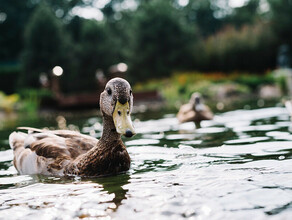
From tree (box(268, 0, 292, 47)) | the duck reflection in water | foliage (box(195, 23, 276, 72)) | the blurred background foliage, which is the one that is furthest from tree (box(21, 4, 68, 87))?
the duck reflection in water

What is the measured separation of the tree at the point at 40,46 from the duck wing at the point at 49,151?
70.4 ft

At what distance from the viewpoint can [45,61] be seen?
25.9 meters

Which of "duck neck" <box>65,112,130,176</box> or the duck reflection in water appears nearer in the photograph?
the duck reflection in water

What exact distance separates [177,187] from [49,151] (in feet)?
5.79

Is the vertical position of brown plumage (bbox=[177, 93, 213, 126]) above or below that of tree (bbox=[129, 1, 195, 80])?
below

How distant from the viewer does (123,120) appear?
3.59m

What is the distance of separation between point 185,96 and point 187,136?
14.2 meters

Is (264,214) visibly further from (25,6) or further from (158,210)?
(25,6)

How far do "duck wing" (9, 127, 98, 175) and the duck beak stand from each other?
1.08 metres

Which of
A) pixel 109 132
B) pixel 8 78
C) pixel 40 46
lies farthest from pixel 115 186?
pixel 8 78

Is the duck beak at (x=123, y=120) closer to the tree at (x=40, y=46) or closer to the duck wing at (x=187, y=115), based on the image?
the duck wing at (x=187, y=115)

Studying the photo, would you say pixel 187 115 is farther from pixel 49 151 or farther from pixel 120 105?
pixel 120 105

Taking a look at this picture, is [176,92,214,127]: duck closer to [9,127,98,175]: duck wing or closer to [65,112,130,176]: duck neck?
[9,127,98,175]: duck wing

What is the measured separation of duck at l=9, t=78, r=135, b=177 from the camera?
3746 millimetres
